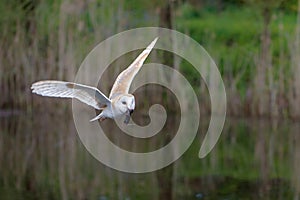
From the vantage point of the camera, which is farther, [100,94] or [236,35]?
[236,35]

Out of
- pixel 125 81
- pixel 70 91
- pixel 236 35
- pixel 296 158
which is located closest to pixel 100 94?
pixel 70 91

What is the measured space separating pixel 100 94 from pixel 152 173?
495 cm

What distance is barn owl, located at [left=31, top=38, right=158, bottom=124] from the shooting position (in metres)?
7.79

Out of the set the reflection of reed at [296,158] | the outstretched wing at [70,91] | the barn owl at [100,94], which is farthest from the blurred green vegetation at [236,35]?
the outstretched wing at [70,91]

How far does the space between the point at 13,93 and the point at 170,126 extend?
8.66 feet

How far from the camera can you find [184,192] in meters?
11.8

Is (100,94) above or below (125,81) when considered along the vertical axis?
below

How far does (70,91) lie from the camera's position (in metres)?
8.03

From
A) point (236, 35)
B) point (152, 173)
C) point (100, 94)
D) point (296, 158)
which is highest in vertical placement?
point (236, 35)

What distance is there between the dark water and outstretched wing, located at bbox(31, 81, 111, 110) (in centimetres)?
311

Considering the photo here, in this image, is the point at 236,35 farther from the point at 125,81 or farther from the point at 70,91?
the point at 70,91

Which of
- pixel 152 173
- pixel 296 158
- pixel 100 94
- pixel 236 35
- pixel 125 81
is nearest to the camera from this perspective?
pixel 100 94

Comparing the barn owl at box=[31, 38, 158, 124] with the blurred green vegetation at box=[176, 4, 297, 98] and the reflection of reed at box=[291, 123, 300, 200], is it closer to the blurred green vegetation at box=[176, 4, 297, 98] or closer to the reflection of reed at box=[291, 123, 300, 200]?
the reflection of reed at box=[291, 123, 300, 200]

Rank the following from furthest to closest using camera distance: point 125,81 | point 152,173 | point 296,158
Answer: point 296,158, point 152,173, point 125,81
